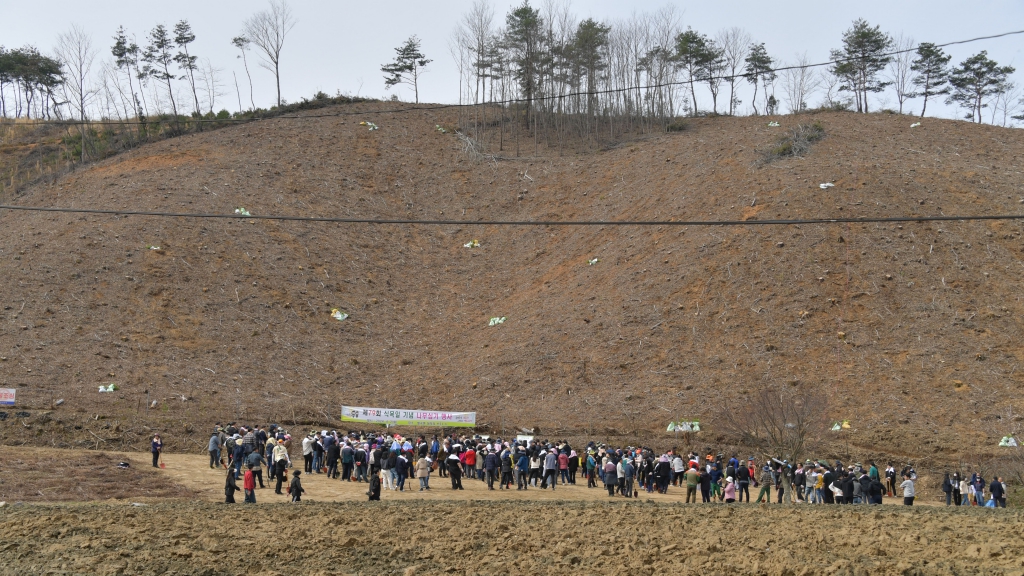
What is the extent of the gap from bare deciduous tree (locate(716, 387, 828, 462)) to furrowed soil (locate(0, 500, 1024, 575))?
788cm

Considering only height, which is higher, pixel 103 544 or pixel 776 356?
pixel 776 356

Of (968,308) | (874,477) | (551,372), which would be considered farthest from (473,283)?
(874,477)

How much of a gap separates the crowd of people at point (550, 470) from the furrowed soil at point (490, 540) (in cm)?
400

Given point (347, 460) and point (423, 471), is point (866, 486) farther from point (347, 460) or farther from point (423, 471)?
point (347, 460)

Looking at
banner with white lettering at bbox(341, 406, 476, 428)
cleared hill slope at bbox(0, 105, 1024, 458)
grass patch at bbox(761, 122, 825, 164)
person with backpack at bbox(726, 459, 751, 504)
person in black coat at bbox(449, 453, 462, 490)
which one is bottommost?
person with backpack at bbox(726, 459, 751, 504)

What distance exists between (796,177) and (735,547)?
3829 centimetres

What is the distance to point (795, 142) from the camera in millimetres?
54688

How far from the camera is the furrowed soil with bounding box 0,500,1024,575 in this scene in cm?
1273

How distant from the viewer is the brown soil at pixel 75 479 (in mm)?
20359

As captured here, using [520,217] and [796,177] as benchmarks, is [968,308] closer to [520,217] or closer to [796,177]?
[796,177]

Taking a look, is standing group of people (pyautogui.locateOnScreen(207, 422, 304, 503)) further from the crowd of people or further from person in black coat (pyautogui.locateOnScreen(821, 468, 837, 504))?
person in black coat (pyautogui.locateOnScreen(821, 468, 837, 504))

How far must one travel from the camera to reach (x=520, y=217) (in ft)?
182

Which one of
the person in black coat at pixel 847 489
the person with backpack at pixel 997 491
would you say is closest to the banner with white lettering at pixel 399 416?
the person in black coat at pixel 847 489

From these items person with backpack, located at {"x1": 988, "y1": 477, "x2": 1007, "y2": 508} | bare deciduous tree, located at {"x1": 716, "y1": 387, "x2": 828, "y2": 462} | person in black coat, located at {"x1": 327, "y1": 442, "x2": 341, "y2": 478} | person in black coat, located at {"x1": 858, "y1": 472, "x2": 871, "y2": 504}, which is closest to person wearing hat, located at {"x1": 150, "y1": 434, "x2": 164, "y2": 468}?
person in black coat, located at {"x1": 327, "y1": 442, "x2": 341, "y2": 478}
